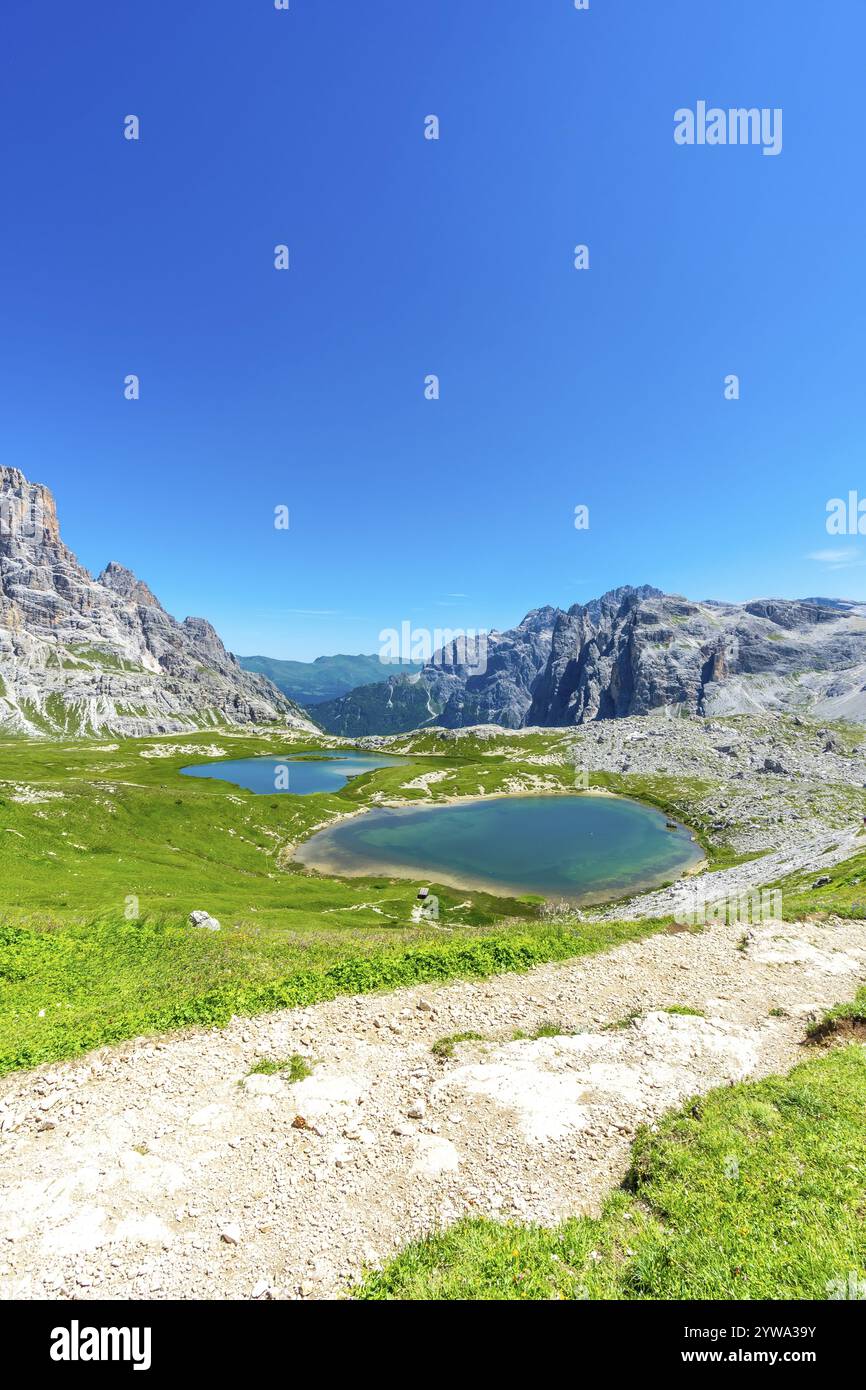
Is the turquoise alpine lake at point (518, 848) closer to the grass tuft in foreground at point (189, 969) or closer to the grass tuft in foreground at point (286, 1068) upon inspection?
the grass tuft in foreground at point (189, 969)

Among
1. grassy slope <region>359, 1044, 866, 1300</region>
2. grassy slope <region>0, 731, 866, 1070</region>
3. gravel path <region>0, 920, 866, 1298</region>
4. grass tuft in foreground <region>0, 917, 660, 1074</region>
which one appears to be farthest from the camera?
grassy slope <region>0, 731, 866, 1070</region>

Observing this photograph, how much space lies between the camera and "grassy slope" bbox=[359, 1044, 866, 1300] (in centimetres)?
903

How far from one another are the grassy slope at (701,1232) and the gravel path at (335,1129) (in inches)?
33.8

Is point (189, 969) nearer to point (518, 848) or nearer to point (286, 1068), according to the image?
point (286, 1068)

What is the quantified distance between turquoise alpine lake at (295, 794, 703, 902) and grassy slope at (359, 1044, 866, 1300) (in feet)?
216

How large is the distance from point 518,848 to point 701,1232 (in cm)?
9410

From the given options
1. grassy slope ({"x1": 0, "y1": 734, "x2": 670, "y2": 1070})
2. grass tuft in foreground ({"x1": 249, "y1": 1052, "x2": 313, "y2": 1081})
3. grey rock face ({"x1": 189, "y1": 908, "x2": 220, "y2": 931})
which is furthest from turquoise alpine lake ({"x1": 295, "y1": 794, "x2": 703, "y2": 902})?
grass tuft in foreground ({"x1": 249, "y1": 1052, "x2": 313, "y2": 1081})

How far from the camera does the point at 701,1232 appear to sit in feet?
33.0

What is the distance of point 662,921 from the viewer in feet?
99.1

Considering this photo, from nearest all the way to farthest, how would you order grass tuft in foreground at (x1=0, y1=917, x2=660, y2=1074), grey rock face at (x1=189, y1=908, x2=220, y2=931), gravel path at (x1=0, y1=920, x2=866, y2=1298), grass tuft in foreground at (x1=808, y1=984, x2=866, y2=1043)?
1. gravel path at (x1=0, y1=920, x2=866, y2=1298)
2. grass tuft in foreground at (x1=0, y1=917, x2=660, y2=1074)
3. grass tuft in foreground at (x1=808, y1=984, x2=866, y2=1043)
4. grey rock face at (x1=189, y1=908, x2=220, y2=931)

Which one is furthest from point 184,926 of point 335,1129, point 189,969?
point 335,1129

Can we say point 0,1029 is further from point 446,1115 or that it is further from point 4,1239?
point 446,1115

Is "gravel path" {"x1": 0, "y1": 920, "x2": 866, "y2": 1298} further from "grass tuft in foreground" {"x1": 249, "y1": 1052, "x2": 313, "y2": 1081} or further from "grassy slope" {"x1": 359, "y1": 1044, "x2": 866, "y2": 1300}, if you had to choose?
"grassy slope" {"x1": 359, "y1": 1044, "x2": 866, "y2": 1300}
